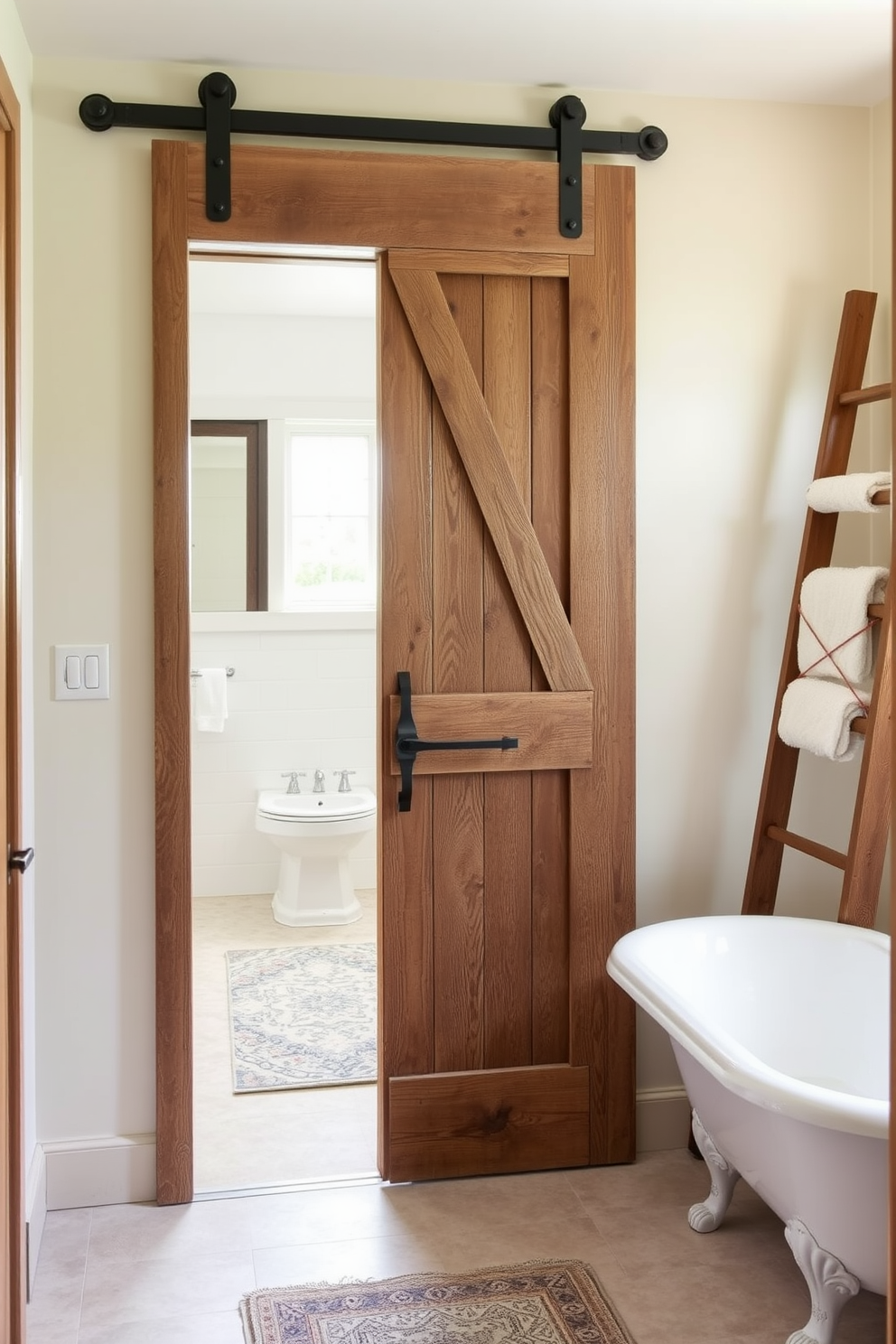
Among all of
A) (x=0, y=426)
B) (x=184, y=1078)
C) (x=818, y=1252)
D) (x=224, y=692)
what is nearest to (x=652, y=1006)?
(x=818, y=1252)

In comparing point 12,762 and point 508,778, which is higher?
point 12,762

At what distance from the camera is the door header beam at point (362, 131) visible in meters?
2.50

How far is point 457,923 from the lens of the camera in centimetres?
275

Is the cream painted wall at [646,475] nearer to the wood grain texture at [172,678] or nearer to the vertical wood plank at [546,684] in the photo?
the wood grain texture at [172,678]

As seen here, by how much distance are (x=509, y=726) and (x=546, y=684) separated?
0.14m

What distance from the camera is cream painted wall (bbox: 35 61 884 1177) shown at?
2.54 m

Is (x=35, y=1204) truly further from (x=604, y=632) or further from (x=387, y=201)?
(x=387, y=201)

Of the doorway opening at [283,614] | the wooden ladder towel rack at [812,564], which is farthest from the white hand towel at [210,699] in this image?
the wooden ladder towel rack at [812,564]

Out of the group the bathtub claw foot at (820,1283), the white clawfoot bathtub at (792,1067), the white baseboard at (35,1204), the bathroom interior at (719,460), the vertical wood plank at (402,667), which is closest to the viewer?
the white clawfoot bathtub at (792,1067)

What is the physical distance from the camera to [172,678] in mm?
2580

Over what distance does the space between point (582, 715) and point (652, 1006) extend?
0.77 meters

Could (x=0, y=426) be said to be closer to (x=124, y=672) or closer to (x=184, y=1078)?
(x=124, y=672)

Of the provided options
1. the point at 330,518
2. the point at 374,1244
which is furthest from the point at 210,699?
the point at 374,1244

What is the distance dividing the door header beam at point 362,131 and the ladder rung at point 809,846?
4.67ft
